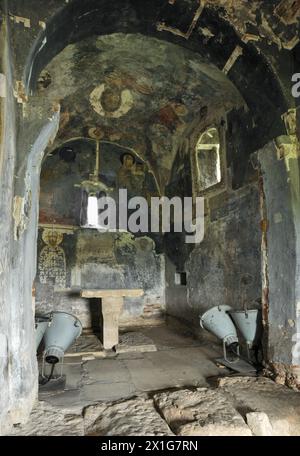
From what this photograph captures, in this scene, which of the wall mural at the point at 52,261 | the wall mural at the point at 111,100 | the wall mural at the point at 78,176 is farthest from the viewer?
the wall mural at the point at 78,176

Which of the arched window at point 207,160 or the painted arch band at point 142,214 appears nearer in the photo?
the arched window at point 207,160

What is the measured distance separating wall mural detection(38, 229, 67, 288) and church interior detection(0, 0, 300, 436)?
0.04 metres

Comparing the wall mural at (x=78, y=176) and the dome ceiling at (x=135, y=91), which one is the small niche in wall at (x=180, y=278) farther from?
the dome ceiling at (x=135, y=91)

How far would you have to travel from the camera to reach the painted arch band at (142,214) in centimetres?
818

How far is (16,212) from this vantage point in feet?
10.2

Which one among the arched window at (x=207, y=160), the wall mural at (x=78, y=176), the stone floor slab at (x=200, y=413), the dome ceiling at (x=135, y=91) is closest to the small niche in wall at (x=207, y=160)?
the arched window at (x=207, y=160)

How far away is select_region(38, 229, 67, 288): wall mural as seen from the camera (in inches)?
320

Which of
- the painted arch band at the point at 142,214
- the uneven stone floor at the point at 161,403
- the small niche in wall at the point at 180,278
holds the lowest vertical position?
the uneven stone floor at the point at 161,403

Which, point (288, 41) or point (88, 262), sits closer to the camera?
point (288, 41)

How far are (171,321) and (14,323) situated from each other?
6.23 m

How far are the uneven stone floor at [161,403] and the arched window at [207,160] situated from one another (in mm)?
4082

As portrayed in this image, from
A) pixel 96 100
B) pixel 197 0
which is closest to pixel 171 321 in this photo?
pixel 96 100

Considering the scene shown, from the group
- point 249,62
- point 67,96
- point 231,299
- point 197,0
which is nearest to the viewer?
point 197,0
